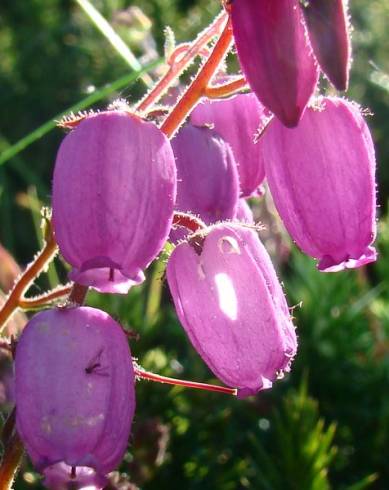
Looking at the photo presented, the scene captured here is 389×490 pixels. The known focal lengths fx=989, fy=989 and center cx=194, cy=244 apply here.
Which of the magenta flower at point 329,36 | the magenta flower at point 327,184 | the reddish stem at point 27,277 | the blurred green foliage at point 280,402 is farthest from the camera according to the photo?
the blurred green foliage at point 280,402

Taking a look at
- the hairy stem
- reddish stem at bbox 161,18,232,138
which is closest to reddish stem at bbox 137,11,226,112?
reddish stem at bbox 161,18,232,138

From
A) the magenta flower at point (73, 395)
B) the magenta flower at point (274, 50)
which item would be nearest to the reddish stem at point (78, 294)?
the magenta flower at point (73, 395)

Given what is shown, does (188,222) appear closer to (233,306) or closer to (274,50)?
(233,306)

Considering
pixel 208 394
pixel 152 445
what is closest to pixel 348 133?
pixel 152 445

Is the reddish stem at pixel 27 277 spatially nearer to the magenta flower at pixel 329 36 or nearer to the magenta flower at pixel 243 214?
the magenta flower at pixel 243 214

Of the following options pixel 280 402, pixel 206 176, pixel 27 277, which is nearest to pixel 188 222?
pixel 206 176

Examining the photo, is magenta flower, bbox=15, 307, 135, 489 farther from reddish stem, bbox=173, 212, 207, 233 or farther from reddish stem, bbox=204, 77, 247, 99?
reddish stem, bbox=204, 77, 247, 99
